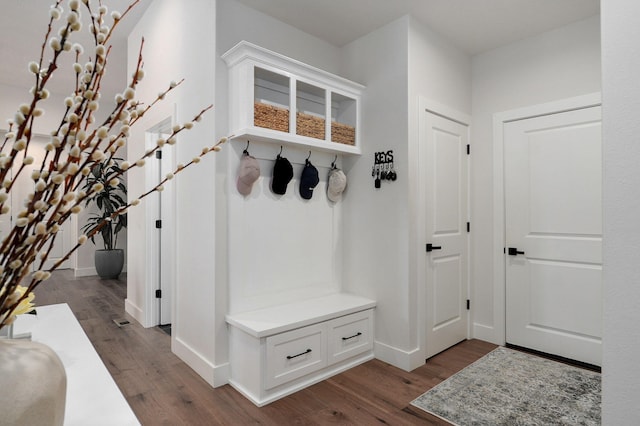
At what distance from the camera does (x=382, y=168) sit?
3074 mm

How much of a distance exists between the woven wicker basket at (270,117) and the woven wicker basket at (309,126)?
12 cm

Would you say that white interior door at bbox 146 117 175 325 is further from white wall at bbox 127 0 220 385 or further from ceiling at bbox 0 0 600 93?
ceiling at bbox 0 0 600 93

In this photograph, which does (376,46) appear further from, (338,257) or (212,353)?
(212,353)

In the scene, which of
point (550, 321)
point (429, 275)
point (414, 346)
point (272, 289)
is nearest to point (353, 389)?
point (414, 346)

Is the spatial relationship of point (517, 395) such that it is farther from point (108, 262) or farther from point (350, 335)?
point (108, 262)

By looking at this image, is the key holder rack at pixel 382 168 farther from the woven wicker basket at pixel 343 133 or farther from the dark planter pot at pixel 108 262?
the dark planter pot at pixel 108 262

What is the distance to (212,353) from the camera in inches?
101

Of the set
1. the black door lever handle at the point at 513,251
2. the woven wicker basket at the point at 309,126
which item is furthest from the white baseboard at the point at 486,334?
the woven wicker basket at the point at 309,126

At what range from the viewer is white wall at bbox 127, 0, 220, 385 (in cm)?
259

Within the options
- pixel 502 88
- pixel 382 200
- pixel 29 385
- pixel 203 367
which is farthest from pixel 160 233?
pixel 502 88

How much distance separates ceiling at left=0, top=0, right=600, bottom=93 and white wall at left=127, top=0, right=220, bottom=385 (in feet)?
1.39

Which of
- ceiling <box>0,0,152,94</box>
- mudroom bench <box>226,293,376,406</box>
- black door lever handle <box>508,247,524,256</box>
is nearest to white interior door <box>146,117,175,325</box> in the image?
ceiling <box>0,0,152,94</box>

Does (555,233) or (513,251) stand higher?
(555,233)

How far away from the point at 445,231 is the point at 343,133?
1.26 m
